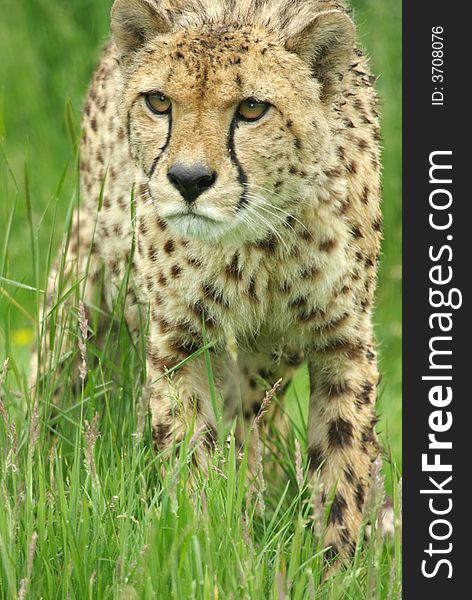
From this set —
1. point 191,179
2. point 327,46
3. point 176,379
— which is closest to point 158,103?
point 191,179

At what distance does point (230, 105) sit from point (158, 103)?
0.23 m

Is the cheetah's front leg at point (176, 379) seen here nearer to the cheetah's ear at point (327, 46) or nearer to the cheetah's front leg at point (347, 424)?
the cheetah's front leg at point (347, 424)

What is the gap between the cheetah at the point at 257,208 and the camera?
3352 millimetres

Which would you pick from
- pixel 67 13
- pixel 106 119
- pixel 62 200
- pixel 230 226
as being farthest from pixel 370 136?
pixel 67 13

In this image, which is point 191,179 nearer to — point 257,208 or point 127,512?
point 257,208

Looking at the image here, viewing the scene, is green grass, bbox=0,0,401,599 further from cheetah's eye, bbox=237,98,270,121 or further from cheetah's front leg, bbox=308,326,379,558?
cheetah's eye, bbox=237,98,270,121

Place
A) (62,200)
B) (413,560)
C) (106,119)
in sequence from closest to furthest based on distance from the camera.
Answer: (413,560) < (106,119) < (62,200)

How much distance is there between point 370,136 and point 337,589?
1.53 m

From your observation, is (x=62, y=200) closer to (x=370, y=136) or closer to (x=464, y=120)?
(x=370, y=136)

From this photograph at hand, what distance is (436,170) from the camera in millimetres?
3367

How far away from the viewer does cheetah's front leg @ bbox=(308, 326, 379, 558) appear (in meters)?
3.87

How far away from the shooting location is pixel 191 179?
323 cm

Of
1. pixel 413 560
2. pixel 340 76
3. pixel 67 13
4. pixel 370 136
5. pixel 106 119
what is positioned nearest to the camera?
pixel 413 560

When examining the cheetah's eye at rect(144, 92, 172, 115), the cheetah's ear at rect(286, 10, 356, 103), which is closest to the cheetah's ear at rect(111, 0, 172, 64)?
the cheetah's eye at rect(144, 92, 172, 115)
